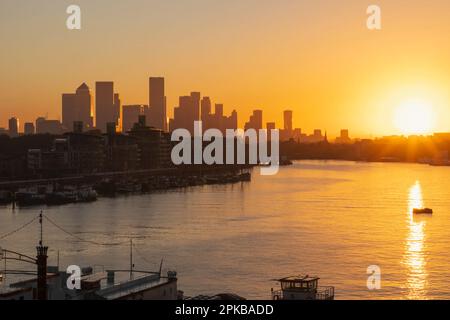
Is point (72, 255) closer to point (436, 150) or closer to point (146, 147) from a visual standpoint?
point (146, 147)

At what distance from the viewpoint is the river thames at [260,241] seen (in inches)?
355

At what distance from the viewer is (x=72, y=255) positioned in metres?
11.2

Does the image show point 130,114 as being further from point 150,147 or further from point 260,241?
point 260,241

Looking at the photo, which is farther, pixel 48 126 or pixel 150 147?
pixel 48 126

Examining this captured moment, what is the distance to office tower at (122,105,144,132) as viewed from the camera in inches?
2481

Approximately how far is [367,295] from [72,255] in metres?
5.10

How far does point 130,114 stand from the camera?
64250mm

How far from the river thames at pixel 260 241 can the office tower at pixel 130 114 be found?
39261 millimetres

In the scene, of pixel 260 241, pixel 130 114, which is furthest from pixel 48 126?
pixel 260 241

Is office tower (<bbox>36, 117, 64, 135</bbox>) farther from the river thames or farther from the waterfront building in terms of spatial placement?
the river thames

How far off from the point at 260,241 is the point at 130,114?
2056 inches

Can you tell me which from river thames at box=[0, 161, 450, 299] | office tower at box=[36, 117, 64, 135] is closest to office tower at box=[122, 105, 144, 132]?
office tower at box=[36, 117, 64, 135]

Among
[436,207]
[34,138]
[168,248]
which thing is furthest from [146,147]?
[168,248]
